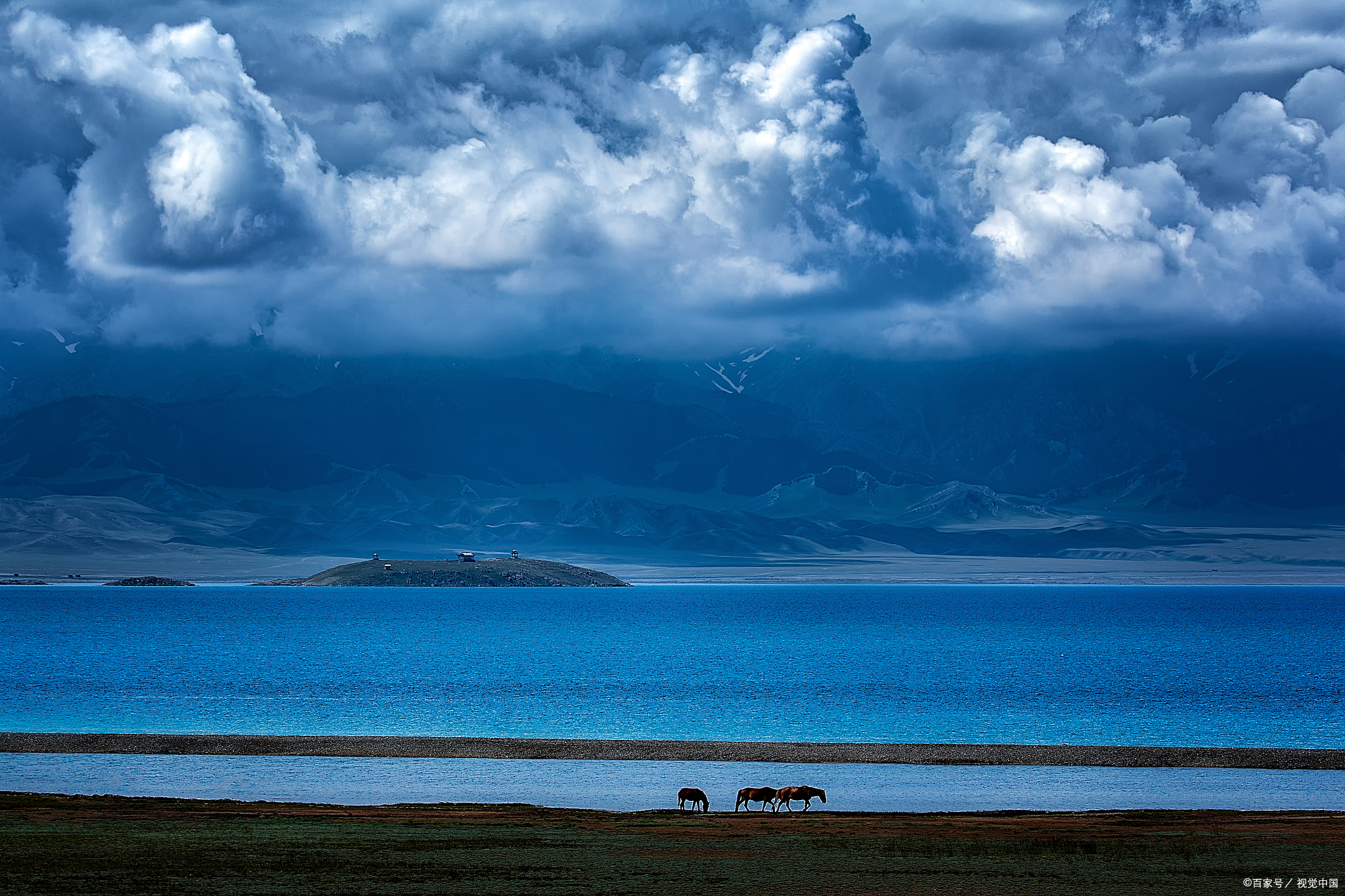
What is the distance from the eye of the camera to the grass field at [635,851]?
29.6 m

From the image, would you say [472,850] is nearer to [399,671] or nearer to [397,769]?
[397,769]

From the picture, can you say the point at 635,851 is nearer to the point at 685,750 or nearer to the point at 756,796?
the point at 756,796

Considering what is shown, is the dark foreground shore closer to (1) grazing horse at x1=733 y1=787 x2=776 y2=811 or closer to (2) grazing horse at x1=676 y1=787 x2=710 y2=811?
(2) grazing horse at x1=676 y1=787 x2=710 y2=811

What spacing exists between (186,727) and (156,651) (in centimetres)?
6660

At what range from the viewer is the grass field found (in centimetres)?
2961

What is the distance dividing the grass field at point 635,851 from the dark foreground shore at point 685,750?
16316 mm

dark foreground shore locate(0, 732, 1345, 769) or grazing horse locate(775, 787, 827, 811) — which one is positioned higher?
dark foreground shore locate(0, 732, 1345, 769)

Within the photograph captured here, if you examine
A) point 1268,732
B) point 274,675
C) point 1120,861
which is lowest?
point 1120,861

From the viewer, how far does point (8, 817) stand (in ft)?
121

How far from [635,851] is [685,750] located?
87.2 feet

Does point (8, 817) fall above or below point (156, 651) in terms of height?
below

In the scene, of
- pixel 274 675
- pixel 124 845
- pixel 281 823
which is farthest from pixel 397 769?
pixel 274 675

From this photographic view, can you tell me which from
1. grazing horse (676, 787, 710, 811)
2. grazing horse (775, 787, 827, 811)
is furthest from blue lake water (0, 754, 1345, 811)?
grazing horse (775, 787, 827, 811)

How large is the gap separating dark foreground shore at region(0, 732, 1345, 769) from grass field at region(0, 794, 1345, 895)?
16316 millimetres
